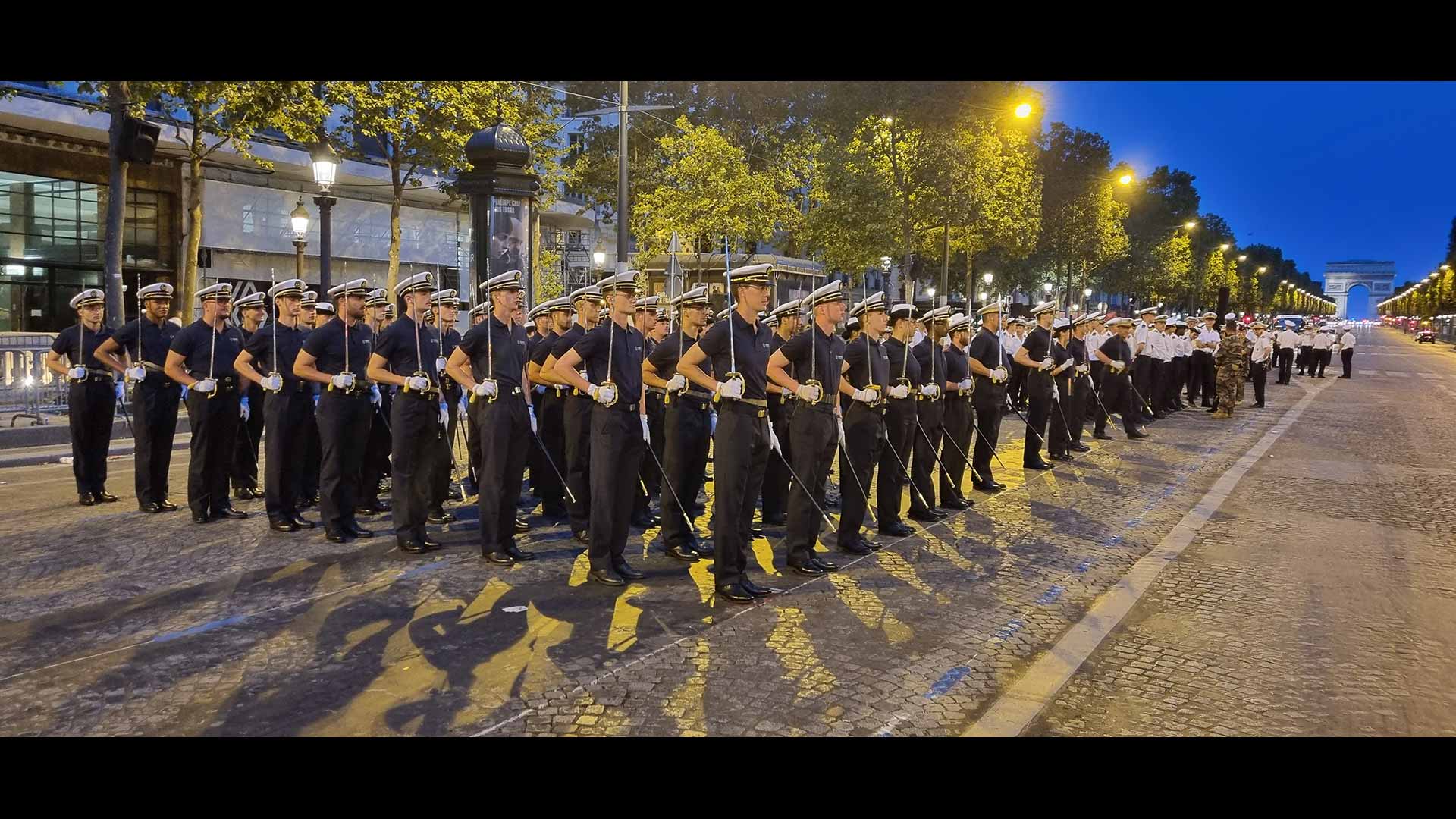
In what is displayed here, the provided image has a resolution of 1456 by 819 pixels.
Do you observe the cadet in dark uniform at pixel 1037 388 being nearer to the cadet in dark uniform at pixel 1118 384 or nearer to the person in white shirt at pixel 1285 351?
the cadet in dark uniform at pixel 1118 384

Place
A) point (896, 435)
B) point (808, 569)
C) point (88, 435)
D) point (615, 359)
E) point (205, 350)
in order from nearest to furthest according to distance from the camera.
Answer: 1. point (615, 359)
2. point (808, 569)
3. point (896, 435)
4. point (205, 350)
5. point (88, 435)

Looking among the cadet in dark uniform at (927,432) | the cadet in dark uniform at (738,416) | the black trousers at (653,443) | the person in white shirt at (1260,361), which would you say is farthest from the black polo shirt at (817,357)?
the person in white shirt at (1260,361)

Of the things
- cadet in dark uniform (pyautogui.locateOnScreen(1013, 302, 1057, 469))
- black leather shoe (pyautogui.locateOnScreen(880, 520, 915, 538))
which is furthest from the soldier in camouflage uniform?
black leather shoe (pyautogui.locateOnScreen(880, 520, 915, 538))

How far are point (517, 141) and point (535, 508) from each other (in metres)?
6.98

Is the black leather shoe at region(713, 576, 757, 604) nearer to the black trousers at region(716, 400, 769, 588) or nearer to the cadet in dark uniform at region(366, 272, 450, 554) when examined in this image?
the black trousers at region(716, 400, 769, 588)

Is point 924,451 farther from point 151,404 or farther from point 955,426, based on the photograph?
point 151,404

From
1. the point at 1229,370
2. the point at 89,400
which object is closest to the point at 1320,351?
the point at 1229,370

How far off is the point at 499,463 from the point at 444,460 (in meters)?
1.43

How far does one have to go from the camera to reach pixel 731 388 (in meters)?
6.79

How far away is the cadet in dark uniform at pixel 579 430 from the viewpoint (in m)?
8.35

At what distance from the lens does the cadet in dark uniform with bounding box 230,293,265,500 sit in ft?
34.1

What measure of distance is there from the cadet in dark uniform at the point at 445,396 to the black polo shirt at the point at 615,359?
1.89 meters
